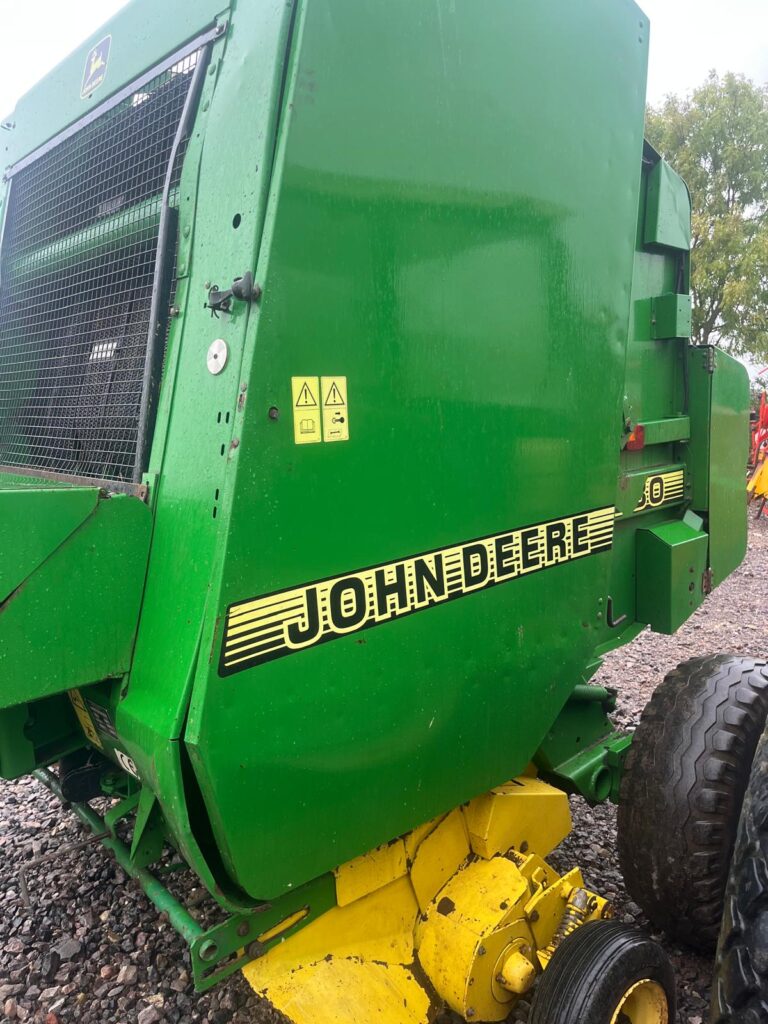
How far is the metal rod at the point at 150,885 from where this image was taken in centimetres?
171

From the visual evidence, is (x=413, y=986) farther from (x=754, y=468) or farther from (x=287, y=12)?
(x=754, y=468)

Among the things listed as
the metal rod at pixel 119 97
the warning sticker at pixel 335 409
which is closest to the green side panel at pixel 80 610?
the warning sticker at pixel 335 409

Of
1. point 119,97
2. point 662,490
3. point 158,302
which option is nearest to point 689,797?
point 662,490

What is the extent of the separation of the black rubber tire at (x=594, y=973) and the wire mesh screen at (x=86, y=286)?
5.17 ft

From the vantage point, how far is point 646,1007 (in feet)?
6.37

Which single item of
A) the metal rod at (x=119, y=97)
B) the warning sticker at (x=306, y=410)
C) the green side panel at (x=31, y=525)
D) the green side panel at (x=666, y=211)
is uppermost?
the green side panel at (x=666, y=211)

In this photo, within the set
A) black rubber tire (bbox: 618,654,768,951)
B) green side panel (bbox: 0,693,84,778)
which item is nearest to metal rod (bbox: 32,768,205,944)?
green side panel (bbox: 0,693,84,778)

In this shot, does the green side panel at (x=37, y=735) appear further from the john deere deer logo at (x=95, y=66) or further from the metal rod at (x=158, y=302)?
the john deere deer logo at (x=95, y=66)

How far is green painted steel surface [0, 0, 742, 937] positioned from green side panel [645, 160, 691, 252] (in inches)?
24.9

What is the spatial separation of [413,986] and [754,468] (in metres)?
11.3

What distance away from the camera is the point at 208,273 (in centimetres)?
150

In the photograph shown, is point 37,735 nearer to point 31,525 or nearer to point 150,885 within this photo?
point 150,885

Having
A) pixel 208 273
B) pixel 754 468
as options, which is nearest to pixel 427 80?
pixel 208 273

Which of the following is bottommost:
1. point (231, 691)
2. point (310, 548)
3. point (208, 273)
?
point (231, 691)
